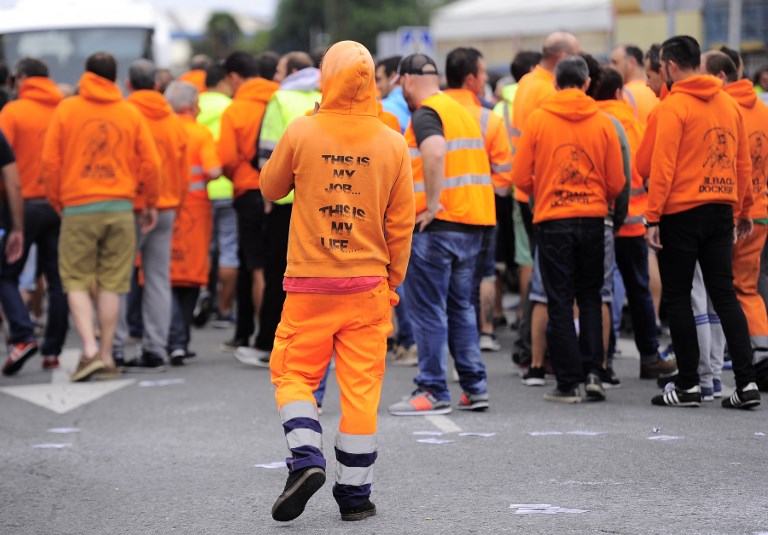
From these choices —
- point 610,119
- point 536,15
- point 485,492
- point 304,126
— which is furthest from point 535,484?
point 536,15

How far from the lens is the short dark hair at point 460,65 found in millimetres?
9242

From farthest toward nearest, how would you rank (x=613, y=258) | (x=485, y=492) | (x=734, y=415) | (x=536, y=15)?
(x=536, y=15) → (x=613, y=258) → (x=734, y=415) → (x=485, y=492)

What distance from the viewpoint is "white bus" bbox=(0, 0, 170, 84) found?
2242cm

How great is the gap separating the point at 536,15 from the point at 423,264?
47.1 m

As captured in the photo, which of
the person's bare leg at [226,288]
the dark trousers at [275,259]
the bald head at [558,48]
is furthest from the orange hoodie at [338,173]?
the person's bare leg at [226,288]

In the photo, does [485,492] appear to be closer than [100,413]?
Yes

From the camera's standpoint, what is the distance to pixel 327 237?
5988 mm

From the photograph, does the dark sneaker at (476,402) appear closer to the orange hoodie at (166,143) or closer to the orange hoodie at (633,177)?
the orange hoodie at (633,177)

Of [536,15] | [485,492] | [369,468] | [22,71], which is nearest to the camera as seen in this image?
[369,468]

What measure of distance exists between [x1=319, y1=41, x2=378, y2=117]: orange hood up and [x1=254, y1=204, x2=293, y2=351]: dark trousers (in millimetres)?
4029

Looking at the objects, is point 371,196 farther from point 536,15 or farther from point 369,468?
point 536,15

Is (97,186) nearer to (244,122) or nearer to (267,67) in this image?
(244,122)

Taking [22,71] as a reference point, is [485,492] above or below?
below

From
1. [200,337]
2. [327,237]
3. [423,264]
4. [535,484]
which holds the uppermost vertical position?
[327,237]
